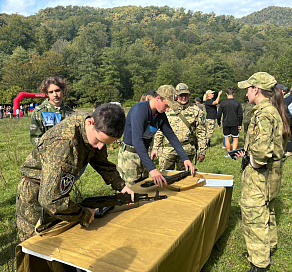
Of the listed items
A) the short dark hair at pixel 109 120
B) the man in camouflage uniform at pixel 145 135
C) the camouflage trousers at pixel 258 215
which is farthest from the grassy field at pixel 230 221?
the short dark hair at pixel 109 120

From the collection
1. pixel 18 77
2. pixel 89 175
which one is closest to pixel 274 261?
pixel 89 175

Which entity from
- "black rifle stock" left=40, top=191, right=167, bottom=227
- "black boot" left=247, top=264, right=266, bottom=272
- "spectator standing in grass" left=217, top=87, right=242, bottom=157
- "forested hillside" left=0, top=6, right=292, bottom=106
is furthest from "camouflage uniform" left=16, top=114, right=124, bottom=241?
"forested hillside" left=0, top=6, right=292, bottom=106

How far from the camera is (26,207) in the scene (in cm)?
221

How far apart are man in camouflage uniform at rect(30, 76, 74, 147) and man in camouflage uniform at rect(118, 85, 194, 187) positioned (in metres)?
0.96

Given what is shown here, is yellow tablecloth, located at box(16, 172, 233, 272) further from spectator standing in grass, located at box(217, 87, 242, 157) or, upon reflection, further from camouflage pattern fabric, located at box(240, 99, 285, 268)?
spectator standing in grass, located at box(217, 87, 242, 157)

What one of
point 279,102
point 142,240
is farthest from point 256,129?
point 142,240

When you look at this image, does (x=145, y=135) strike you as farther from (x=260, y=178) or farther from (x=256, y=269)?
(x=256, y=269)

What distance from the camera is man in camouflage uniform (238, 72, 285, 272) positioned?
8.96 ft

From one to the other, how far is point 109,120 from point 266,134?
68.8 inches

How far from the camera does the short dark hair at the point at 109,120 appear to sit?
1.72 metres

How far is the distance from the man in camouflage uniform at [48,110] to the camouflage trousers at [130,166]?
1.02 metres

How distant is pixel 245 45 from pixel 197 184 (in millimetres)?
131528

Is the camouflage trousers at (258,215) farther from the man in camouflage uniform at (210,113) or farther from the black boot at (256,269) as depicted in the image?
the man in camouflage uniform at (210,113)

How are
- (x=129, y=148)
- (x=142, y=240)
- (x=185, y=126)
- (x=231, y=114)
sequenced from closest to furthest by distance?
1. (x=142, y=240)
2. (x=129, y=148)
3. (x=185, y=126)
4. (x=231, y=114)
